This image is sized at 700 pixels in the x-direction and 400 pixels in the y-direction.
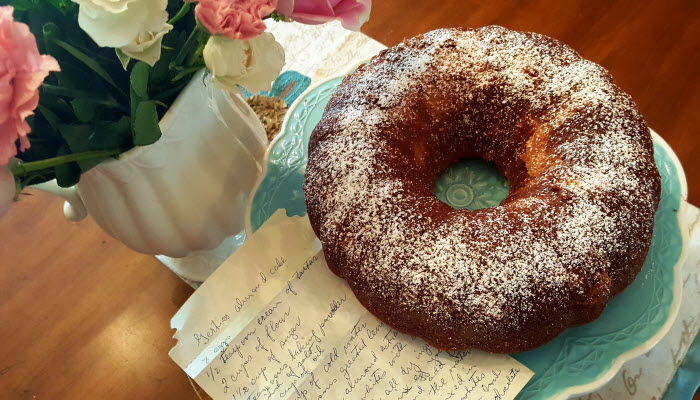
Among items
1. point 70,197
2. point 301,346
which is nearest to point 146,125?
point 70,197

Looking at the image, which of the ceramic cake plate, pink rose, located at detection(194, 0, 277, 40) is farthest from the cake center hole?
pink rose, located at detection(194, 0, 277, 40)

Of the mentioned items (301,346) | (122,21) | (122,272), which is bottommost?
(122,272)

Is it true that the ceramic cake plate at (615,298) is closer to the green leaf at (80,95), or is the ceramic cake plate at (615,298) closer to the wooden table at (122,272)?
the wooden table at (122,272)

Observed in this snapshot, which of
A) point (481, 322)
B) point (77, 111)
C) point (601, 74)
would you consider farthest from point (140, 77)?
point (601, 74)

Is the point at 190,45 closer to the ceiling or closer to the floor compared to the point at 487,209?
closer to the ceiling

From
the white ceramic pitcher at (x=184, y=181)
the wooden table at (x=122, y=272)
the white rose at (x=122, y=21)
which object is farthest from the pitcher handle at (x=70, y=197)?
the white rose at (x=122, y=21)

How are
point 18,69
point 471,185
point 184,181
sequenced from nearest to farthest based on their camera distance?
point 18,69, point 184,181, point 471,185

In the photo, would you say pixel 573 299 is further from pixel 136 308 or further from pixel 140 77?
pixel 136 308

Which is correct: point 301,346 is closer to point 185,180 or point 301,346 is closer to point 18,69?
point 185,180

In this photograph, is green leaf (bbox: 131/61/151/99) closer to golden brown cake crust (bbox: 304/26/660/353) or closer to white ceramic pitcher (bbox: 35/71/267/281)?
white ceramic pitcher (bbox: 35/71/267/281)
